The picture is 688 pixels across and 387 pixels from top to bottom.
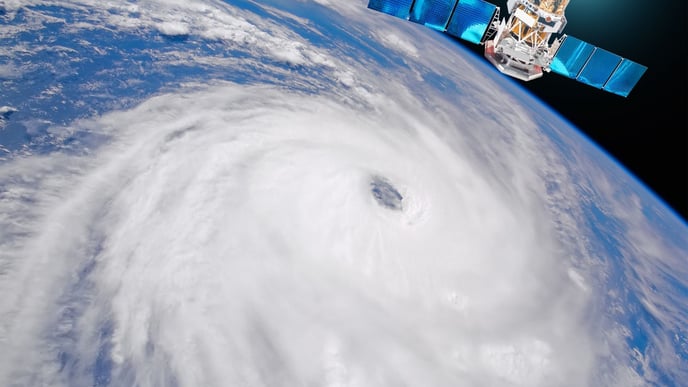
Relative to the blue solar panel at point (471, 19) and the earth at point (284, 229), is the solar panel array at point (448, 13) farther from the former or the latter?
the earth at point (284, 229)

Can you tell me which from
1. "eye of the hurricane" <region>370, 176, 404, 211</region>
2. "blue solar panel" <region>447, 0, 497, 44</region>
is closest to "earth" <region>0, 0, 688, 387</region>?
"eye of the hurricane" <region>370, 176, 404, 211</region>

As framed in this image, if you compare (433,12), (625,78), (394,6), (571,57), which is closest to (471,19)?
(433,12)

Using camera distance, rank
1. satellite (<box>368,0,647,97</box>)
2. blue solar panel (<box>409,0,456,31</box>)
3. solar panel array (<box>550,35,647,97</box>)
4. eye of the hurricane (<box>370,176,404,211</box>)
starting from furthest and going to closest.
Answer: eye of the hurricane (<box>370,176,404,211</box>) < solar panel array (<box>550,35,647,97</box>) < blue solar panel (<box>409,0,456,31</box>) < satellite (<box>368,0,647,97</box>)

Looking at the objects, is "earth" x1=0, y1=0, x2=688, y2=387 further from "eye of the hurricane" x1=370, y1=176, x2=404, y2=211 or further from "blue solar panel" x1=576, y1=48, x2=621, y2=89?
"blue solar panel" x1=576, y1=48, x2=621, y2=89

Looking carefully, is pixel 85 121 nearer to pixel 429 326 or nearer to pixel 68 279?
pixel 68 279

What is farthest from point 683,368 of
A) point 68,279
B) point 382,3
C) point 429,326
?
point 68,279

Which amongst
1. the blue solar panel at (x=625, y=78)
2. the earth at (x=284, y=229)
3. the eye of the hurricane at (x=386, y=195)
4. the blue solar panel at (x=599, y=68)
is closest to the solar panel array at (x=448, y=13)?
the blue solar panel at (x=599, y=68)

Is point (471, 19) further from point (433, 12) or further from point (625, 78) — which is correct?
point (625, 78)

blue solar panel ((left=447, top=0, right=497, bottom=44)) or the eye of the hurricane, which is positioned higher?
blue solar panel ((left=447, top=0, right=497, bottom=44))
